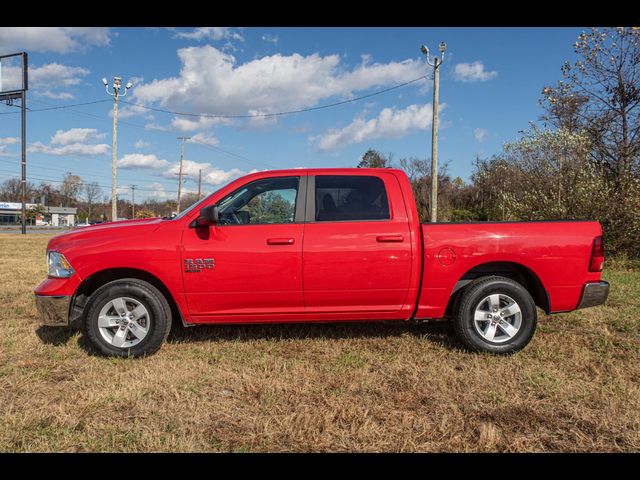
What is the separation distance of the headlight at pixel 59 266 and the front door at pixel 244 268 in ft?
3.70

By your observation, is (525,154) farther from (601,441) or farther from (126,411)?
(126,411)

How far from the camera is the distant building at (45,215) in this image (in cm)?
8650

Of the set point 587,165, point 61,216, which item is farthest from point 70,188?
point 587,165

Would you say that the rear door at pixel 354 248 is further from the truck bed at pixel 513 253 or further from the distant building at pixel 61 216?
the distant building at pixel 61 216

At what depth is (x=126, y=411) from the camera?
3.15m

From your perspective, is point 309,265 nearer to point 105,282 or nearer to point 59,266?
point 105,282

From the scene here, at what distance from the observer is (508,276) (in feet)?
14.8

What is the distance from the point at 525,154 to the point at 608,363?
1400cm

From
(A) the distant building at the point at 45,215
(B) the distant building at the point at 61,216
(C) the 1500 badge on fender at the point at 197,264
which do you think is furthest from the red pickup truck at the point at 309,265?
(B) the distant building at the point at 61,216

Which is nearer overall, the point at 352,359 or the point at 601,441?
the point at 601,441
